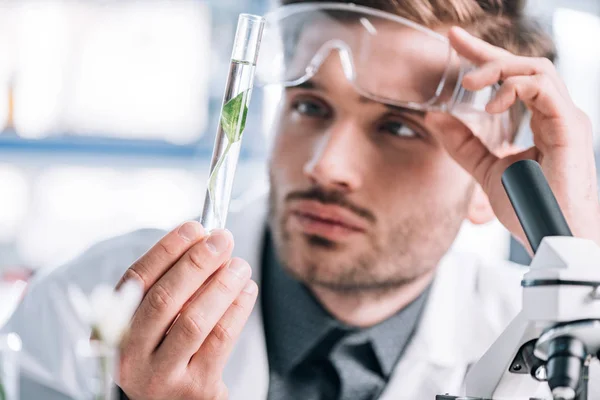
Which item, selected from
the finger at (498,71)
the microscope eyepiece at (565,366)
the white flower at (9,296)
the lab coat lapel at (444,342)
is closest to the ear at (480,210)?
the lab coat lapel at (444,342)

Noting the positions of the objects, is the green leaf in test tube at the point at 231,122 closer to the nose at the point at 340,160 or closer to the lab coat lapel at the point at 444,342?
the nose at the point at 340,160

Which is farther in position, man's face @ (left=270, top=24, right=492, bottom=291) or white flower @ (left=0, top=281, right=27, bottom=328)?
white flower @ (left=0, top=281, right=27, bottom=328)

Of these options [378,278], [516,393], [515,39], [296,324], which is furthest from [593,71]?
[516,393]

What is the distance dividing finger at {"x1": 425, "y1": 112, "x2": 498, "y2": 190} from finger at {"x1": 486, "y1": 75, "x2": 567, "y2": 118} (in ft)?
0.51

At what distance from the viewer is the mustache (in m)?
1.64

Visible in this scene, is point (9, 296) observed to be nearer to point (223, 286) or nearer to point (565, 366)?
point (223, 286)

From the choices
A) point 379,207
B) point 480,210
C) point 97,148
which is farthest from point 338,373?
point 97,148

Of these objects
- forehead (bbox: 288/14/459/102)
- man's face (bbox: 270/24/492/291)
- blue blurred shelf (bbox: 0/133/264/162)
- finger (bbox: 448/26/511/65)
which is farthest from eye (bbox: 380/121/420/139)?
blue blurred shelf (bbox: 0/133/264/162)

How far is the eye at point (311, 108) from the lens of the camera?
168 centimetres

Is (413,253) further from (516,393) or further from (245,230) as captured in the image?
(516,393)

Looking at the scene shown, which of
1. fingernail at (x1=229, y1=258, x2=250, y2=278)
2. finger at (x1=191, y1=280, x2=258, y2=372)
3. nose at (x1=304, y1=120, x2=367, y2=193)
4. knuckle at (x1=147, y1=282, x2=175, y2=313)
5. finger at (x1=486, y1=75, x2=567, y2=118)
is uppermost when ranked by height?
finger at (x1=486, y1=75, x2=567, y2=118)

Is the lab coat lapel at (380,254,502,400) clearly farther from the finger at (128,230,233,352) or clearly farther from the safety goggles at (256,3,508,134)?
the finger at (128,230,233,352)

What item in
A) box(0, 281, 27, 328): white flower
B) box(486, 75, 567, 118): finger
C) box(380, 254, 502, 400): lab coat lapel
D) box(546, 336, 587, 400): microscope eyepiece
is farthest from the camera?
box(0, 281, 27, 328): white flower

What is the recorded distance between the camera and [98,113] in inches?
114
